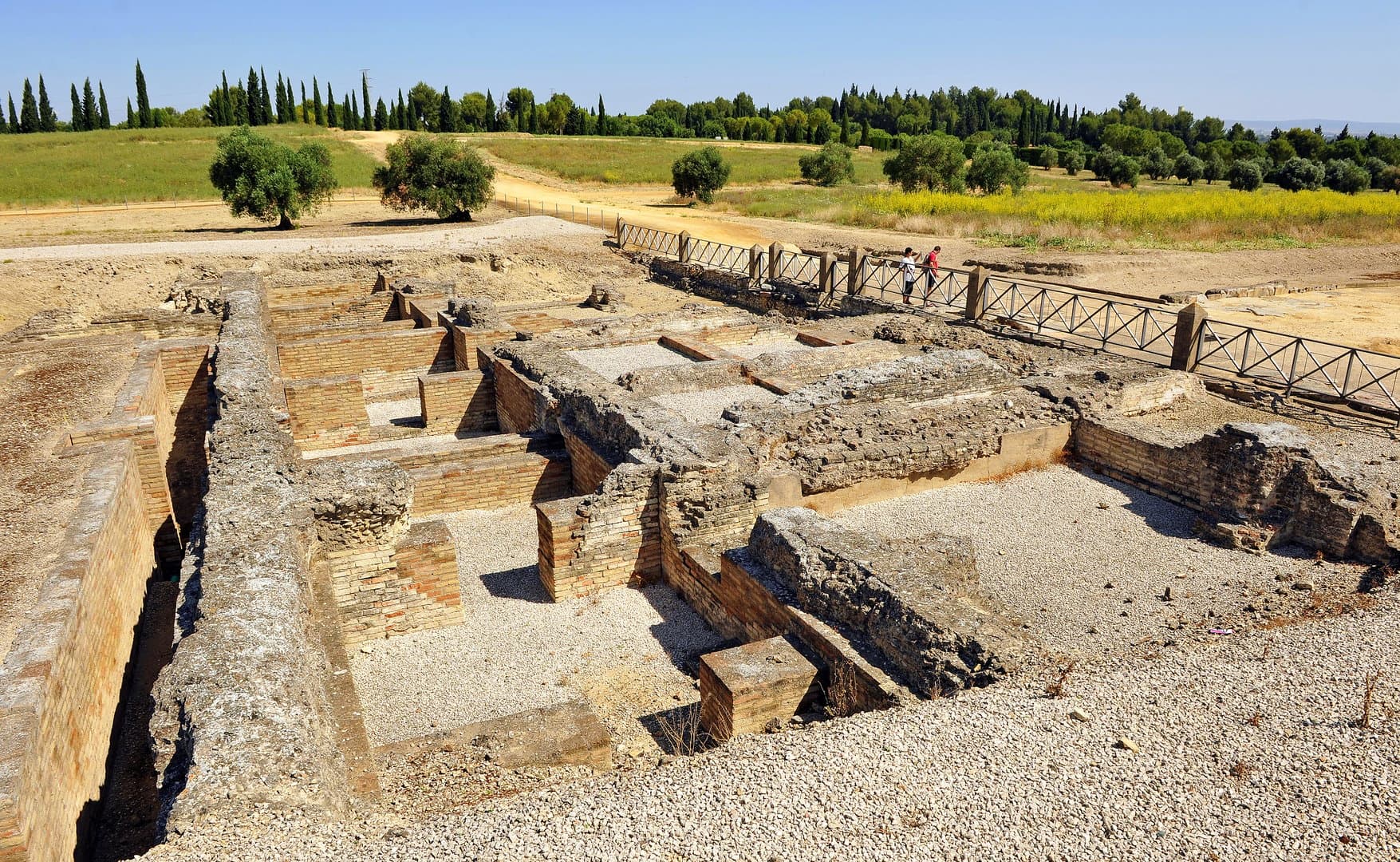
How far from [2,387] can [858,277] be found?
50.3 ft

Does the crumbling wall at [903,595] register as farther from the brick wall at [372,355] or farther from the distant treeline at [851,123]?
the distant treeline at [851,123]

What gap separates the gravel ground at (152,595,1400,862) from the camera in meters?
3.96

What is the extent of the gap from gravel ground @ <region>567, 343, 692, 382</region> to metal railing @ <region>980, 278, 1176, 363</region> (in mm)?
6529

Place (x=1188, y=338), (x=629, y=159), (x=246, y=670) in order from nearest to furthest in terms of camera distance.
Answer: (x=246, y=670) → (x=1188, y=338) → (x=629, y=159)

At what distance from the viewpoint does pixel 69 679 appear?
597 centimetres

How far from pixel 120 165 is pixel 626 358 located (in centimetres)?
5084

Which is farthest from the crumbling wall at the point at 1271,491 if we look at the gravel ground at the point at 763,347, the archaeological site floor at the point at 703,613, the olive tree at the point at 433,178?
the olive tree at the point at 433,178

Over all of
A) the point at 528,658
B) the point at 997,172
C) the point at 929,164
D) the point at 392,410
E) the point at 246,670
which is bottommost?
the point at 528,658

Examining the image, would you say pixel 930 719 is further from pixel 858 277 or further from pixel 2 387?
pixel 858 277

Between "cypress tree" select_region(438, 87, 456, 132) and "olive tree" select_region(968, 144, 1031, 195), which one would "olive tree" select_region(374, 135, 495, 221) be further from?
"cypress tree" select_region(438, 87, 456, 132)

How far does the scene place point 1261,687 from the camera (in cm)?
518

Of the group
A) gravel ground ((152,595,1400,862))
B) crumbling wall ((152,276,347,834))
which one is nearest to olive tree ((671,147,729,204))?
crumbling wall ((152,276,347,834))

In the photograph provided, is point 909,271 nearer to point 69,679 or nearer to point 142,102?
point 69,679

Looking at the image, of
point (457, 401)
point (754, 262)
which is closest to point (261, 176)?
point (754, 262)
